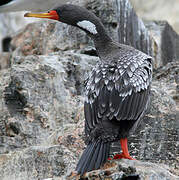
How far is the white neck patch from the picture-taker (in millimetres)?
5977

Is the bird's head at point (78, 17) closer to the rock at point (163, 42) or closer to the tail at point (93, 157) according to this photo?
the tail at point (93, 157)

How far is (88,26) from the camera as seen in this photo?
237 inches

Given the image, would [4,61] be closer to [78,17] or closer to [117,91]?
[78,17]

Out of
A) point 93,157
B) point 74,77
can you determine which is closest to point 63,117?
point 74,77

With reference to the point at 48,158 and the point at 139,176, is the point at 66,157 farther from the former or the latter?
the point at 139,176

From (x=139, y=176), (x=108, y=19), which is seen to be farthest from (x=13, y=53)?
(x=139, y=176)

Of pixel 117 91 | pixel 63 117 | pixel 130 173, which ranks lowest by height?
pixel 130 173

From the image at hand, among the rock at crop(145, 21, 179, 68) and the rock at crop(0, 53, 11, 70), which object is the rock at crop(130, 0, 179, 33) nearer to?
the rock at crop(145, 21, 179, 68)

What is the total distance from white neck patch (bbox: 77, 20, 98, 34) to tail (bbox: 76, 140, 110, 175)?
65.6 inches

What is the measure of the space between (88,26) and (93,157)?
1909 millimetres

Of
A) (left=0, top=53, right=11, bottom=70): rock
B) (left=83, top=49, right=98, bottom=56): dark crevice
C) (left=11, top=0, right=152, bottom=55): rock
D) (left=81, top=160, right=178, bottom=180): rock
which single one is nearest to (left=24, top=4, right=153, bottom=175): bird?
(left=81, top=160, right=178, bottom=180): rock

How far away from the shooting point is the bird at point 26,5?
296 inches

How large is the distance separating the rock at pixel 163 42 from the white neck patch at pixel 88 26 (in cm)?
372

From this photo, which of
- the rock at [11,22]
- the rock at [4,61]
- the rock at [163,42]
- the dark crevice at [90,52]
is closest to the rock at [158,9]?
the rock at [11,22]
